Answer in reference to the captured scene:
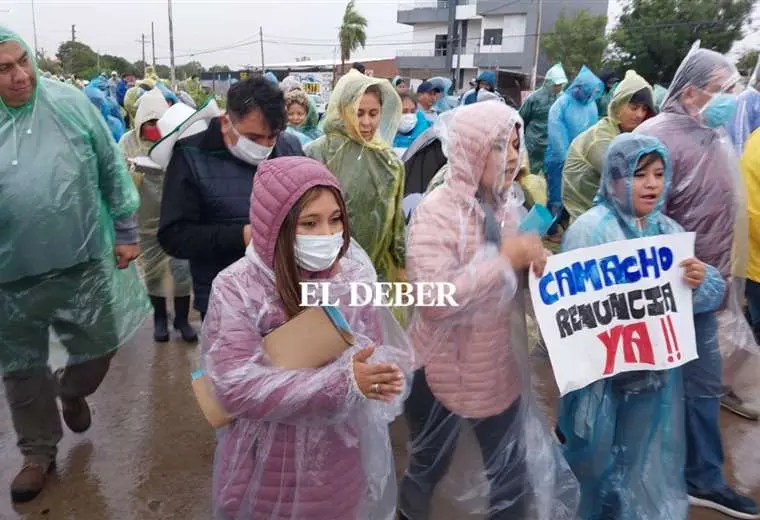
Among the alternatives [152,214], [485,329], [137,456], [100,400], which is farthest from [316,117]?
[485,329]

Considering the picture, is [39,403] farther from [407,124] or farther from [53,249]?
[407,124]

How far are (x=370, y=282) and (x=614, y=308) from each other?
871mm

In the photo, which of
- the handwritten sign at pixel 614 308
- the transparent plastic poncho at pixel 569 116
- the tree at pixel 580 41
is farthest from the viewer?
the tree at pixel 580 41

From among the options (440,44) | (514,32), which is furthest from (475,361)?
(440,44)

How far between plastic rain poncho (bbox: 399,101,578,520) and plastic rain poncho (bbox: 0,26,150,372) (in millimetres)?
1387

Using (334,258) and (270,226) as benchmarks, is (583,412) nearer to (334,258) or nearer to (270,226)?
(334,258)

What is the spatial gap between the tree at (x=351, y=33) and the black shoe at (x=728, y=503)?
41510 millimetres

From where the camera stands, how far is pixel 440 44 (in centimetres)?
4784

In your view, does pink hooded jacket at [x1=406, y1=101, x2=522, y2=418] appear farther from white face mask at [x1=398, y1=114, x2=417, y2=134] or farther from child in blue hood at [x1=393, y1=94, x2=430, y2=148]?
white face mask at [x1=398, y1=114, x2=417, y2=134]

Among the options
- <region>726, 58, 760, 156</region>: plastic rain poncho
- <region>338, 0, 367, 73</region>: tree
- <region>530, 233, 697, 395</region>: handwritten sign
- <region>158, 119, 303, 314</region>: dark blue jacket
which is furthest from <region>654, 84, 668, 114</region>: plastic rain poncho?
<region>338, 0, 367, 73</region>: tree

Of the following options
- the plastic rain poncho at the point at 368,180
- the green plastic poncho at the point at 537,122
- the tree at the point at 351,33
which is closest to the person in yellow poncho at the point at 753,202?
the plastic rain poncho at the point at 368,180

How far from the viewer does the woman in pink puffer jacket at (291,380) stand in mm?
1389

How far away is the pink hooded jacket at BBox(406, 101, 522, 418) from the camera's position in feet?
5.88

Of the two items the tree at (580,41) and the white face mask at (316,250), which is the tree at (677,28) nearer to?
the tree at (580,41)
